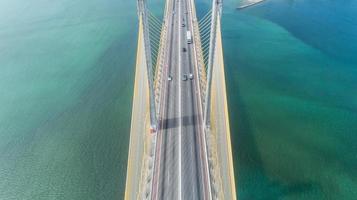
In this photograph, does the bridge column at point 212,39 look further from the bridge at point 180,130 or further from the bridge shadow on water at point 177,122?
the bridge shadow on water at point 177,122

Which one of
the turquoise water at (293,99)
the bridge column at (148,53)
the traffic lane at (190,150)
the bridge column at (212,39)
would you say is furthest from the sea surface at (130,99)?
the bridge column at (148,53)

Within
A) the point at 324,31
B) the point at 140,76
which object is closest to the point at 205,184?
the point at 140,76

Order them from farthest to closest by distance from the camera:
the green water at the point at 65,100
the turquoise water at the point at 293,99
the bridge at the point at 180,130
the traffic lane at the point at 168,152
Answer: the green water at the point at 65,100 < the turquoise water at the point at 293,99 < the traffic lane at the point at 168,152 < the bridge at the point at 180,130

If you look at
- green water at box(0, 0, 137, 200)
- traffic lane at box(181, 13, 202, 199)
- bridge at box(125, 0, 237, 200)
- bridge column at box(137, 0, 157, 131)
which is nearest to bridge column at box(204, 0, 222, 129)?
bridge at box(125, 0, 237, 200)

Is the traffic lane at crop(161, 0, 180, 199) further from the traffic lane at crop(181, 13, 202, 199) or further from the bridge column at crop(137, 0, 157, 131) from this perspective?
the bridge column at crop(137, 0, 157, 131)

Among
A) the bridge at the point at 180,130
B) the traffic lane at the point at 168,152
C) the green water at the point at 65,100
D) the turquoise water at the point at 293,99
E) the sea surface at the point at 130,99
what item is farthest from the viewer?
the green water at the point at 65,100

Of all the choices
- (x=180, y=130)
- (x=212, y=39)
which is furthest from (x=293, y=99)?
(x=212, y=39)

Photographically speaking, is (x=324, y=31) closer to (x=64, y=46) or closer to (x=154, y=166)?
(x=154, y=166)

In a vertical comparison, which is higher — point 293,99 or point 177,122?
point 177,122

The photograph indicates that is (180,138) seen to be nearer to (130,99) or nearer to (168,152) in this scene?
(168,152)
